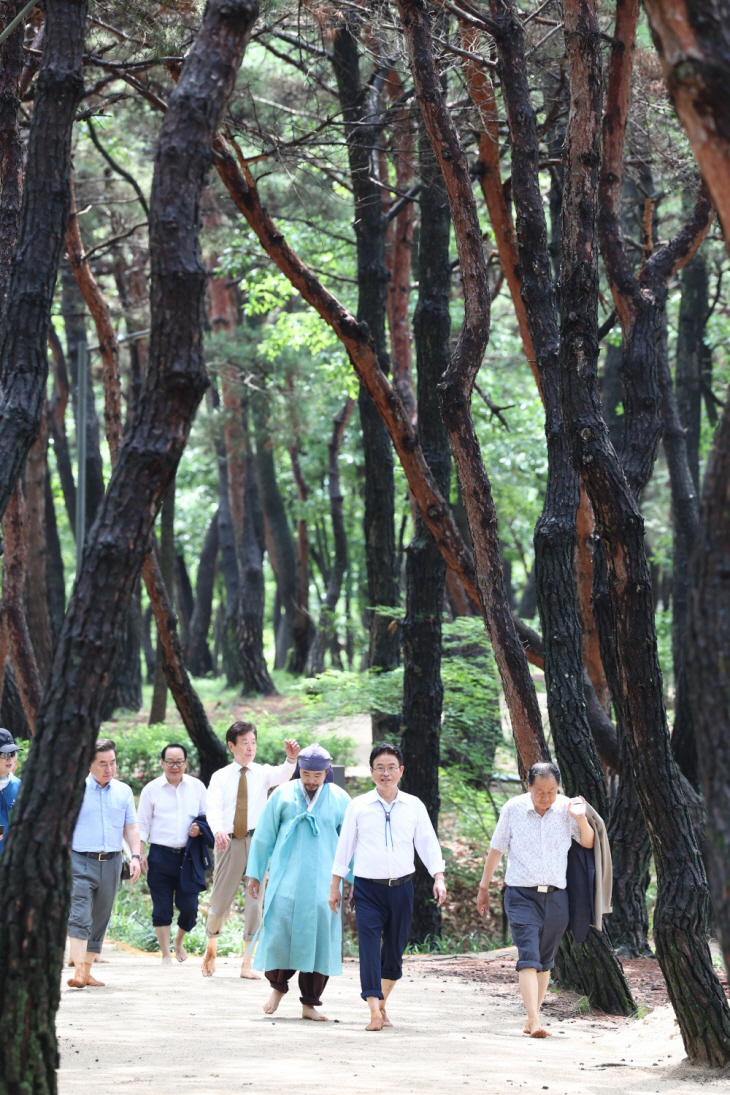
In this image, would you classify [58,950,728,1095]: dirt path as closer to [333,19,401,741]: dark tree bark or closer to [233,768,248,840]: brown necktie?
[233,768,248,840]: brown necktie

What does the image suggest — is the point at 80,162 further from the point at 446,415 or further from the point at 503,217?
the point at 446,415

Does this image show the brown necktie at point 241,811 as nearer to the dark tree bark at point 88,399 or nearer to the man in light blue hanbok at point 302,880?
the man in light blue hanbok at point 302,880

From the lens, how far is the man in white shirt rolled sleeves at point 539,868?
25.2 feet

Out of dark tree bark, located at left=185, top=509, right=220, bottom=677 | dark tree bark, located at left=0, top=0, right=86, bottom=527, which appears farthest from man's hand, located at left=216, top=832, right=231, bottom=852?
dark tree bark, located at left=185, top=509, right=220, bottom=677

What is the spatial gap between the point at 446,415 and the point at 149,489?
16.4 ft

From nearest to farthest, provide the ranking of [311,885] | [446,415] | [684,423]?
[311,885], [446,415], [684,423]

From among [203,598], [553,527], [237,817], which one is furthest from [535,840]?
[203,598]

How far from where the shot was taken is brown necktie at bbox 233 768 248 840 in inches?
388

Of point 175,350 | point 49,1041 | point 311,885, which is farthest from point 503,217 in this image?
point 49,1041

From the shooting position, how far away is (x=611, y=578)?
707 cm

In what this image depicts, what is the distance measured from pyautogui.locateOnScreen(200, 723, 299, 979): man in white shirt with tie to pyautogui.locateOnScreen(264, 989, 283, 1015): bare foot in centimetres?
162

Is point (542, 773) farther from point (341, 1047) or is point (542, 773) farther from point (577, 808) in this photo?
point (341, 1047)

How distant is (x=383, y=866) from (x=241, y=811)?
2.30 meters

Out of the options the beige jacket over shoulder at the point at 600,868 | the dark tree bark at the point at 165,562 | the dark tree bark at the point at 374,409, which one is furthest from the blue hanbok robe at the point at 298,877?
the dark tree bark at the point at 165,562
